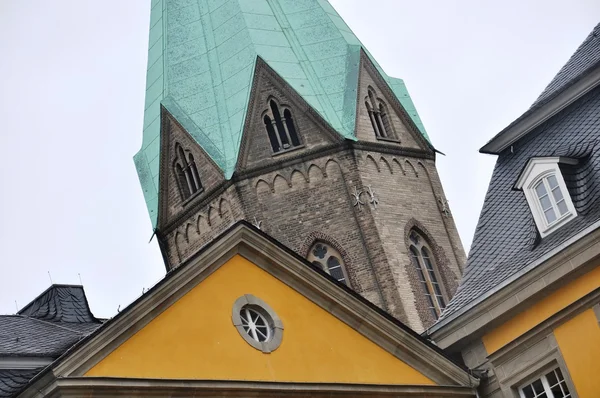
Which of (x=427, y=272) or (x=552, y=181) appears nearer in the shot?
(x=552, y=181)

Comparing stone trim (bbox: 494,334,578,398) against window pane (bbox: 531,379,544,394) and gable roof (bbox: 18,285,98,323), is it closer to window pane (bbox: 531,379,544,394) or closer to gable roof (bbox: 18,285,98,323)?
window pane (bbox: 531,379,544,394)

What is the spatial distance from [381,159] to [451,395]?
18807 mm

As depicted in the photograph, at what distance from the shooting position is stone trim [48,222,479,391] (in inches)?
892

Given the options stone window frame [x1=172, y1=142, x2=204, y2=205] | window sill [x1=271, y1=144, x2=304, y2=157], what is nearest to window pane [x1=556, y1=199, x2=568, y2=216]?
window sill [x1=271, y1=144, x2=304, y2=157]

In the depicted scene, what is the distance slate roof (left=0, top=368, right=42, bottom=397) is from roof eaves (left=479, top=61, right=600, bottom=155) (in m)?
9.10

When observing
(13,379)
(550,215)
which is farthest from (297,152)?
(13,379)

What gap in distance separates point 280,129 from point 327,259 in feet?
13.4

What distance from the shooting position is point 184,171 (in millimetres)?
43688

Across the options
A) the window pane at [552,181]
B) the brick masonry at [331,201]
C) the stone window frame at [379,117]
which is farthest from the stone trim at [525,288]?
the stone window frame at [379,117]

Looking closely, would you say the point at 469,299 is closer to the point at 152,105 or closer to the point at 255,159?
the point at 255,159

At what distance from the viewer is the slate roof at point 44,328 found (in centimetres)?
2258

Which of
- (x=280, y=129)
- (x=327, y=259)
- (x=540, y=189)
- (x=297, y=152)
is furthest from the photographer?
(x=280, y=129)

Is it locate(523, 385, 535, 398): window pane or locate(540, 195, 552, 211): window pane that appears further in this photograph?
locate(540, 195, 552, 211): window pane

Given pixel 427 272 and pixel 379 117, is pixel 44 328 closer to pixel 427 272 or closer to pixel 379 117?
pixel 427 272
